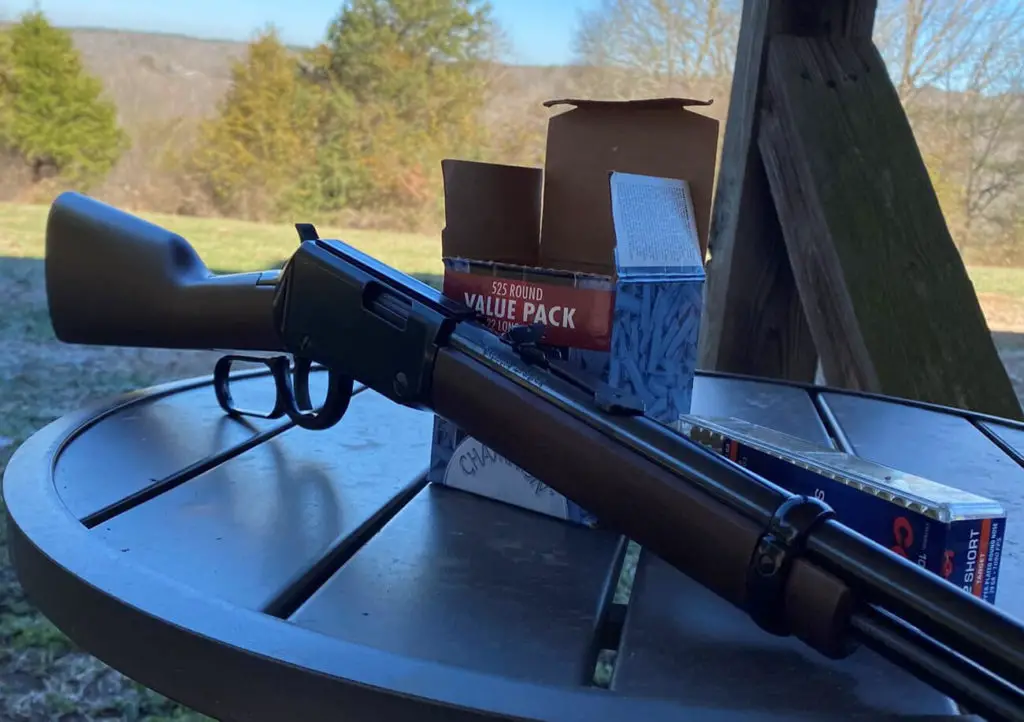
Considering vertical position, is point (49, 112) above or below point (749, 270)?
above

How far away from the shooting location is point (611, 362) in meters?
0.62

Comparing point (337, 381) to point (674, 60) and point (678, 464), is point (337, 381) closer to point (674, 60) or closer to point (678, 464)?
point (678, 464)

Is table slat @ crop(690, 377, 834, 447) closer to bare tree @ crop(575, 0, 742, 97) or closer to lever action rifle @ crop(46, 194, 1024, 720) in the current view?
lever action rifle @ crop(46, 194, 1024, 720)

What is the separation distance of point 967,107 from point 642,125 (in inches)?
220

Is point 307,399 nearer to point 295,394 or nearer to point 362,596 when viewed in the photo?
point 295,394

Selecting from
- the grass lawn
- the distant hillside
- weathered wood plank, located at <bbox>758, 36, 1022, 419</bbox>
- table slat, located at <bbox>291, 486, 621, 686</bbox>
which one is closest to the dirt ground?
the grass lawn

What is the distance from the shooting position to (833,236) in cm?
134

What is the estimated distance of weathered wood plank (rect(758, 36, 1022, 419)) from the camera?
1295mm

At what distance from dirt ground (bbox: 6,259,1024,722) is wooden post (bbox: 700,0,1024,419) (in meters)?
1.13

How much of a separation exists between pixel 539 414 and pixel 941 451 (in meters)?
0.55

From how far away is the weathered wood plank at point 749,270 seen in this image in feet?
4.98

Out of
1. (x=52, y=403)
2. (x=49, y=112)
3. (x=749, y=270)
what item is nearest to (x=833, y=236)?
(x=749, y=270)

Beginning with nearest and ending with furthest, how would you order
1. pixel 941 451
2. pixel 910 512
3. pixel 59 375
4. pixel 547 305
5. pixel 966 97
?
pixel 910 512 < pixel 547 305 < pixel 941 451 < pixel 59 375 < pixel 966 97

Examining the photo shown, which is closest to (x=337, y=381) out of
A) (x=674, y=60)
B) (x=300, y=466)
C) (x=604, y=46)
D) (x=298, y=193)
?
(x=300, y=466)
